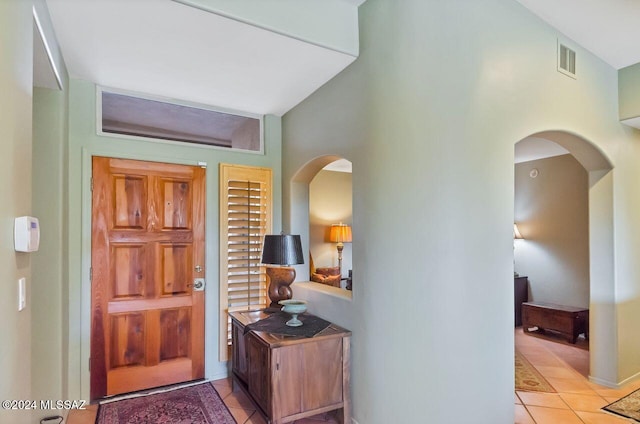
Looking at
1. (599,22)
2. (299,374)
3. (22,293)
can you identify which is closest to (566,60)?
(599,22)

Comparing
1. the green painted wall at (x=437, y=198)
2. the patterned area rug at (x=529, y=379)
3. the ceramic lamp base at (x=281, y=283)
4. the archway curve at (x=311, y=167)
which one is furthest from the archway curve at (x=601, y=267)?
the ceramic lamp base at (x=281, y=283)

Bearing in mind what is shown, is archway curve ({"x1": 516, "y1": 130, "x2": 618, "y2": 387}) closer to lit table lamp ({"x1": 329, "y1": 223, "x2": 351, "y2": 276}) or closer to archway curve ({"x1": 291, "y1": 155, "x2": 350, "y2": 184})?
archway curve ({"x1": 291, "y1": 155, "x2": 350, "y2": 184})

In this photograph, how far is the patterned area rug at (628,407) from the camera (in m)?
2.90

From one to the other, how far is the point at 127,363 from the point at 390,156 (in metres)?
2.84

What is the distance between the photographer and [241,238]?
3695mm

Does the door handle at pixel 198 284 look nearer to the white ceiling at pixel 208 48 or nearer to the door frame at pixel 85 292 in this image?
the door frame at pixel 85 292

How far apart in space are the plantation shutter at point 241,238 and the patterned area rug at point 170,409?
0.48m

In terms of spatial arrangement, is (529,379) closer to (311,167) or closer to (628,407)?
(628,407)

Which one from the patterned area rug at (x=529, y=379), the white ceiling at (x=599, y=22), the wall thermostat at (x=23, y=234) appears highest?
the white ceiling at (x=599, y=22)

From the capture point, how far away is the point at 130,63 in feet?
9.09

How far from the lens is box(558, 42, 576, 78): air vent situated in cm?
297

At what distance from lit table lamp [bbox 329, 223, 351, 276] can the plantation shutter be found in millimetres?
2372

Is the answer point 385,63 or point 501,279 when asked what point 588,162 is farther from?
point 385,63

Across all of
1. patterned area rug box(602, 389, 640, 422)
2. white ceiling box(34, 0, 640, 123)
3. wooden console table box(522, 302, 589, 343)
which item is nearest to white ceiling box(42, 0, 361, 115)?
white ceiling box(34, 0, 640, 123)
